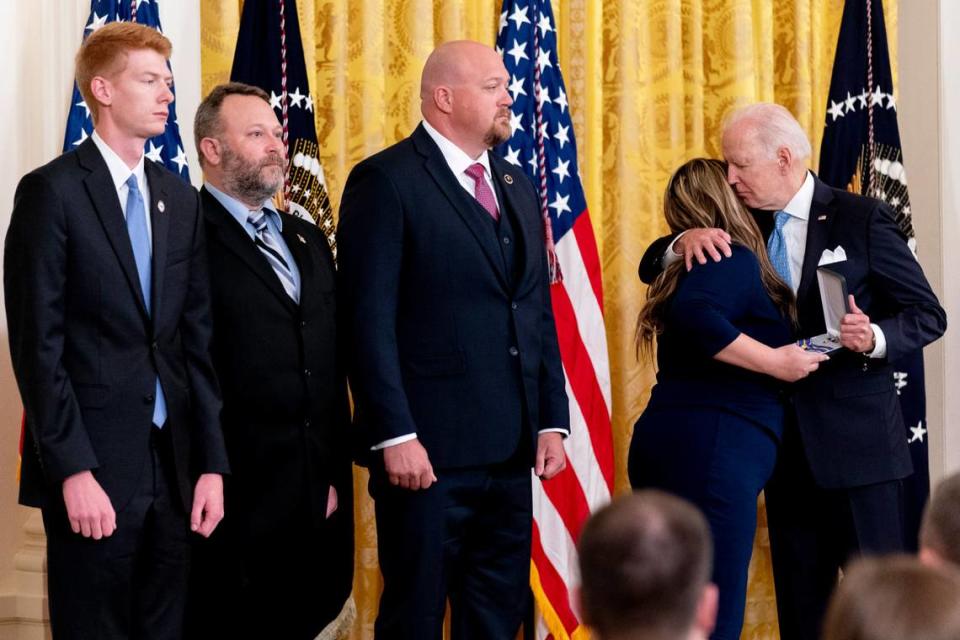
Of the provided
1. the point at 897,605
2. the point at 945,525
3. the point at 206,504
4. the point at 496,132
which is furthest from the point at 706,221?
the point at 897,605

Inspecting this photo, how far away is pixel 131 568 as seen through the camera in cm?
305

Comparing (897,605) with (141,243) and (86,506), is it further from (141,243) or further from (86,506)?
(141,243)

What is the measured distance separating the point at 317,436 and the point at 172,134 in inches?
50.5

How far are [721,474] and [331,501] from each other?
43.0 inches

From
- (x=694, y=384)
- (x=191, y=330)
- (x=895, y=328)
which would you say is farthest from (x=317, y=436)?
(x=895, y=328)

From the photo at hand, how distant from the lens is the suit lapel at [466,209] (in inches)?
143

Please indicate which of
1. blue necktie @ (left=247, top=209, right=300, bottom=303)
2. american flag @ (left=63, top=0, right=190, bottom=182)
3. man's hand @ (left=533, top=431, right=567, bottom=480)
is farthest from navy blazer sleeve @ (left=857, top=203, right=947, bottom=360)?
american flag @ (left=63, top=0, right=190, bottom=182)

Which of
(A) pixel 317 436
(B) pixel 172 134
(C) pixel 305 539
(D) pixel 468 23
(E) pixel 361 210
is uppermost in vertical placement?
(D) pixel 468 23

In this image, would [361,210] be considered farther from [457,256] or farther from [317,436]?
[317,436]

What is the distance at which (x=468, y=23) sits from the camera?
5.27 metres

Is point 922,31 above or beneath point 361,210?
above

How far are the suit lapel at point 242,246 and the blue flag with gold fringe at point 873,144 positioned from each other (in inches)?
103

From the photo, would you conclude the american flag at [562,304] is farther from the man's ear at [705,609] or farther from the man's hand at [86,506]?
the man's ear at [705,609]

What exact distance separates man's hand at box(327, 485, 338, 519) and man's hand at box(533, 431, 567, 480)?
558 millimetres
